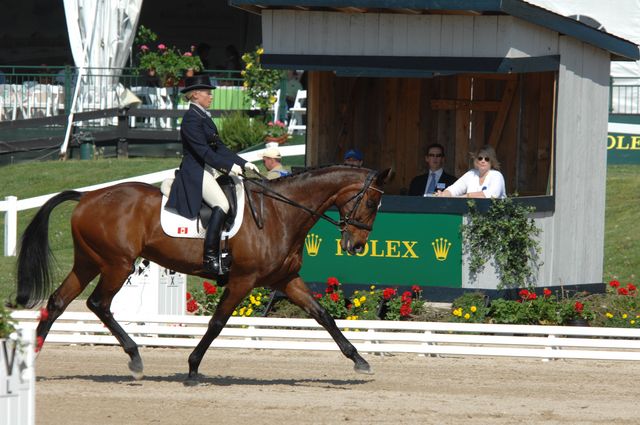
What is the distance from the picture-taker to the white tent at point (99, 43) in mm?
23016

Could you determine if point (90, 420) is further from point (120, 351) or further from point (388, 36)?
point (388, 36)

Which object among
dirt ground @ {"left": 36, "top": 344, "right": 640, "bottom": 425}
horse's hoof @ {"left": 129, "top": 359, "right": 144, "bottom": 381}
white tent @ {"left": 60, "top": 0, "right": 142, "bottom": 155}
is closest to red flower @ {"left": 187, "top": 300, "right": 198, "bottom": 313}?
dirt ground @ {"left": 36, "top": 344, "right": 640, "bottom": 425}

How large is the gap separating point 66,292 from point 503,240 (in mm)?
4512

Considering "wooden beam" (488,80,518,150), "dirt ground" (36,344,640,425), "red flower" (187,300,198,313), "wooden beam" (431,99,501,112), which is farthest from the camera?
"wooden beam" (431,99,501,112)

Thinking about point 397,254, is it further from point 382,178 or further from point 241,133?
point 241,133

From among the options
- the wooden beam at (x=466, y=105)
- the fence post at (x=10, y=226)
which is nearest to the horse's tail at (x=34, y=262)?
the wooden beam at (x=466, y=105)

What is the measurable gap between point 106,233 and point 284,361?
2.23 meters

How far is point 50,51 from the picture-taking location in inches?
1145

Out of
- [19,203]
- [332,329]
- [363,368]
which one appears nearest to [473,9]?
[332,329]

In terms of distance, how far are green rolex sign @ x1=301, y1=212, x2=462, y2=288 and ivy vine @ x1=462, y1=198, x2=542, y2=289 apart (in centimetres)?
15

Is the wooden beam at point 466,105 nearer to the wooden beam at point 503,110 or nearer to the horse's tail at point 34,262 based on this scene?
the wooden beam at point 503,110

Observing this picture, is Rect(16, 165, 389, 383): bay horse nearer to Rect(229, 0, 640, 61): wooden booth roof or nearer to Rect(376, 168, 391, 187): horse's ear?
Rect(376, 168, 391, 187): horse's ear

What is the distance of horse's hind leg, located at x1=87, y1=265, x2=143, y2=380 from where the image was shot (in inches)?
412

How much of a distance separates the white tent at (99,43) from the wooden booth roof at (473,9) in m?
9.68
